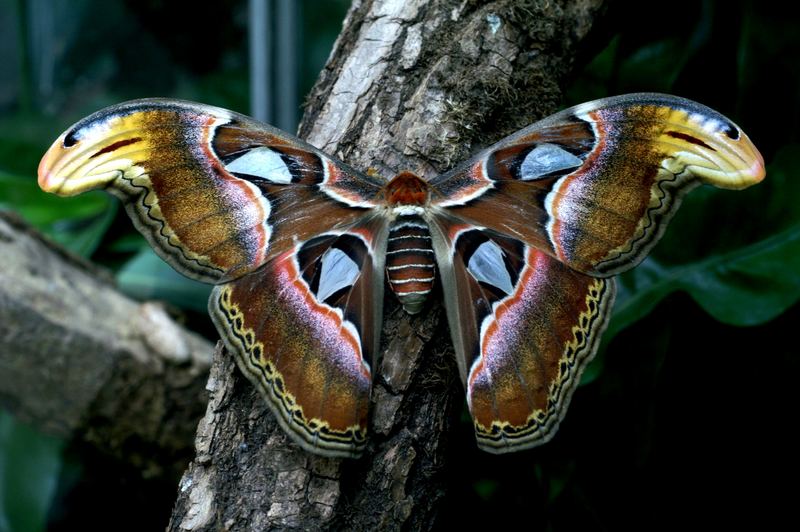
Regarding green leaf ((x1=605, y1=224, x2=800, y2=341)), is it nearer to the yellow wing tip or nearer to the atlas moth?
the atlas moth

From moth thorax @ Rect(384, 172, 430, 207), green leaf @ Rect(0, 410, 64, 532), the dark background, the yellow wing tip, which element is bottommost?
green leaf @ Rect(0, 410, 64, 532)

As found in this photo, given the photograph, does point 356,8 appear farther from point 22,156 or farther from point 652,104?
point 22,156

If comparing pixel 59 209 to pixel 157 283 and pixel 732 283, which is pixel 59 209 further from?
pixel 732 283

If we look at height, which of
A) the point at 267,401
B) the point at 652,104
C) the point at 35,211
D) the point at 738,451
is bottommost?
the point at 35,211

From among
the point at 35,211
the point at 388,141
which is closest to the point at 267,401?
the point at 388,141

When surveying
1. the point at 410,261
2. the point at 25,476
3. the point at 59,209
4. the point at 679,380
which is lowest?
the point at 25,476

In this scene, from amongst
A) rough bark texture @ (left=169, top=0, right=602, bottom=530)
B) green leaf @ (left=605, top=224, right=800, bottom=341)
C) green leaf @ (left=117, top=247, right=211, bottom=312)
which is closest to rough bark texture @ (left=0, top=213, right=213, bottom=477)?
green leaf @ (left=117, top=247, right=211, bottom=312)

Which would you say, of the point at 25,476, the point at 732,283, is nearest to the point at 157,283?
the point at 25,476
